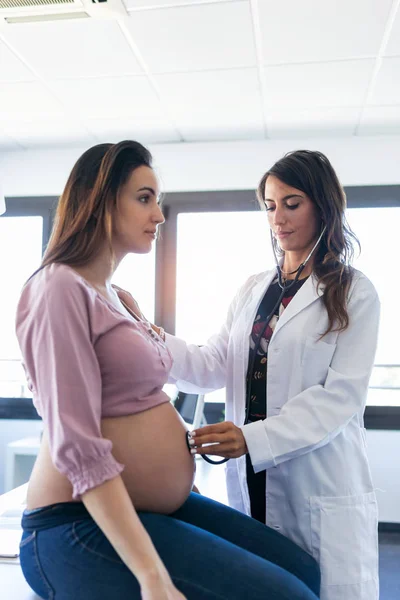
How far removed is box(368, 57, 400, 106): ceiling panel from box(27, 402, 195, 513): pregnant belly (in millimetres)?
2370

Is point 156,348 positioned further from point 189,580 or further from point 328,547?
point 328,547

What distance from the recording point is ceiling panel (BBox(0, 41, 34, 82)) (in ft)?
8.57

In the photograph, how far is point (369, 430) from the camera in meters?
3.65

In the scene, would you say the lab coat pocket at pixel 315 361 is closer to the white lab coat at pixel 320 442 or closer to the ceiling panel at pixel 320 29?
the white lab coat at pixel 320 442

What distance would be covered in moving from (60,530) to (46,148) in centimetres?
360

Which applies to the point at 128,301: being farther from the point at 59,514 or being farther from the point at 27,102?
the point at 27,102

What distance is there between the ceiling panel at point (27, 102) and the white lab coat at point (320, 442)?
2.20m

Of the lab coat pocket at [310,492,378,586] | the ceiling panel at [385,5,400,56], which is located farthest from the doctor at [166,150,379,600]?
the ceiling panel at [385,5,400,56]

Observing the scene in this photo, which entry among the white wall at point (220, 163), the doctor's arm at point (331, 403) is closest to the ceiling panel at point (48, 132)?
the white wall at point (220, 163)

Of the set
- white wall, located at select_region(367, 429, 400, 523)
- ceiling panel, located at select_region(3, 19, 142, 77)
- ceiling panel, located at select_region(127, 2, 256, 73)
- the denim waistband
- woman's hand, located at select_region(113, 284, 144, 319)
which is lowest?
white wall, located at select_region(367, 429, 400, 523)

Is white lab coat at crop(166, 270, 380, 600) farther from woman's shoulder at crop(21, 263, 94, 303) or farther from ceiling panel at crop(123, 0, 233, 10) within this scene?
ceiling panel at crop(123, 0, 233, 10)

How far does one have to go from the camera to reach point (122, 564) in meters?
0.86

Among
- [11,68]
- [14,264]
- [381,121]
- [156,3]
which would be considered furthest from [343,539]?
[14,264]

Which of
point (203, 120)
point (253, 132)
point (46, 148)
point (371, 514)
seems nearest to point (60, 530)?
point (371, 514)
